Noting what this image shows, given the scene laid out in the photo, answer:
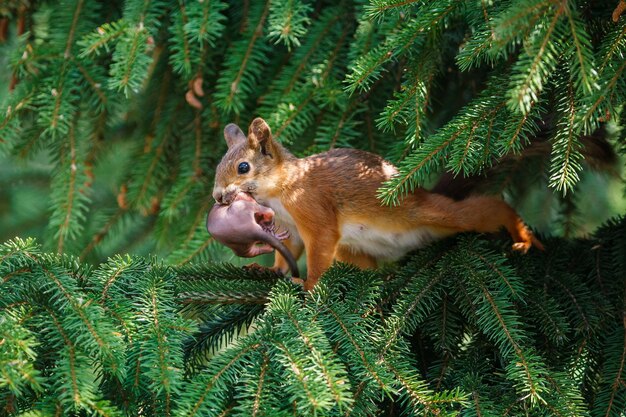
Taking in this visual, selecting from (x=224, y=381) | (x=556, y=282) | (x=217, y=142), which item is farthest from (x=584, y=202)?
(x=224, y=381)

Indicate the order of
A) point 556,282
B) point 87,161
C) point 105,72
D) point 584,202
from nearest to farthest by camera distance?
point 556,282
point 105,72
point 87,161
point 584,202

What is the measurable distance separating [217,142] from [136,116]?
435 millimetres

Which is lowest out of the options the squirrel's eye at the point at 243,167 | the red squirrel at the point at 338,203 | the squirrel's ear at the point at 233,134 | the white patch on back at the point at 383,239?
the white patch on back at the point at 383,239

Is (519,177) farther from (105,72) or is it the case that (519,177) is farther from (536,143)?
(105,72)

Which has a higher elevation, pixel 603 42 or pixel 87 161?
pixel 603 42

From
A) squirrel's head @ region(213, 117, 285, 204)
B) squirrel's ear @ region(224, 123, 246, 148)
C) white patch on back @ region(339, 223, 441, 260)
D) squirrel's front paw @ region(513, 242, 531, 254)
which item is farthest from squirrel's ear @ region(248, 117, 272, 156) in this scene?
squirrel's front paw @ region(513, 242, 531, 254)

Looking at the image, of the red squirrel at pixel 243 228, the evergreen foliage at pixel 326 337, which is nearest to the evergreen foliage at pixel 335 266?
the evergreen foliage at pixel 326 337

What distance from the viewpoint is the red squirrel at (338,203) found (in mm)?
2590

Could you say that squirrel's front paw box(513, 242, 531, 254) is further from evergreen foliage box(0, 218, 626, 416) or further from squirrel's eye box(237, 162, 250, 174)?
squirrel's eye box(237, 162, 250, 174)

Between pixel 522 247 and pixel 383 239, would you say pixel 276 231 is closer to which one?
pixel 383 239

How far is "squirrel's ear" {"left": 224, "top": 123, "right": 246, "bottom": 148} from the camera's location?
2.75 meters

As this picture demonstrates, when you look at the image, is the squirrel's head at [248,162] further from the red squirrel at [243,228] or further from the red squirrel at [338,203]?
the red squirrel at [243,228]

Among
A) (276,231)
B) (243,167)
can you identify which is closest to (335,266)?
(276,231)

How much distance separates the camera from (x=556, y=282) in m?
2.33
